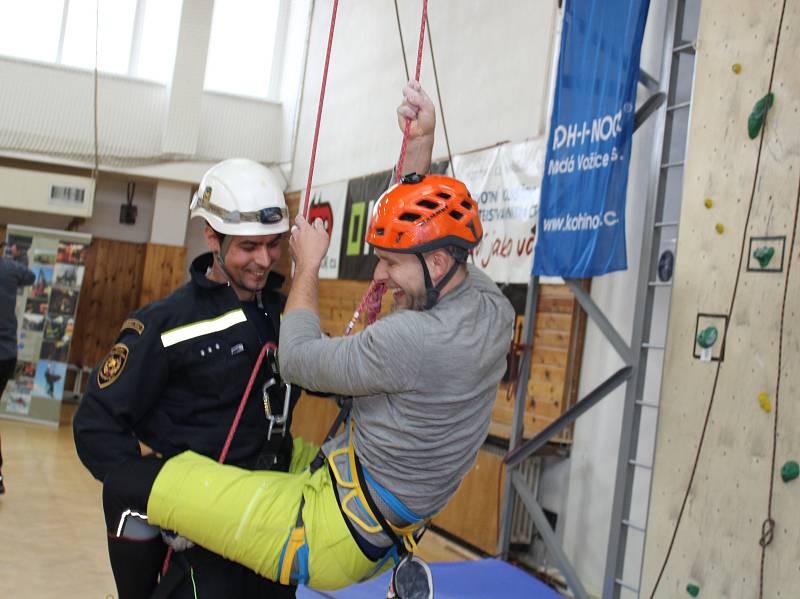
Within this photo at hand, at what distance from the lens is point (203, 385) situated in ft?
6.87

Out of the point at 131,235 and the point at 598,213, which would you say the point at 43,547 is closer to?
the point at 598,213

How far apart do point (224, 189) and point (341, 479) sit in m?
0.84

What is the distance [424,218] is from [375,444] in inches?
20.1

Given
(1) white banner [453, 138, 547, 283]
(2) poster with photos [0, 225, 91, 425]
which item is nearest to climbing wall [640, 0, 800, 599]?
(1) white banner [453, 138, 547, 283]

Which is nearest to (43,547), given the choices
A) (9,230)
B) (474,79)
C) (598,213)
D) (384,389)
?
(598,213)

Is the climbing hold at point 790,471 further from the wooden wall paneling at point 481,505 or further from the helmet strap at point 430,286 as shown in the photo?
the wooden wall paneling at point 481,505

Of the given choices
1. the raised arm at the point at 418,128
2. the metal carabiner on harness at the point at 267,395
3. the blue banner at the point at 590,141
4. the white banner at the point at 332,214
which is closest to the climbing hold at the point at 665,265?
the blue banner at the point at 590,141

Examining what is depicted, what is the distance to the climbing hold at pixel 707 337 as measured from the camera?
153 inches

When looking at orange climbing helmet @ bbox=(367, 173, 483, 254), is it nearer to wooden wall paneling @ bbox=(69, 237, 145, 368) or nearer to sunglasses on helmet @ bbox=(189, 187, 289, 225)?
sunglasses on helmet @ bbox=(189, 187, 289, 225)

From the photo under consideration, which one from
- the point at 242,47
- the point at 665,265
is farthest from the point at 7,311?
the point at 242,47

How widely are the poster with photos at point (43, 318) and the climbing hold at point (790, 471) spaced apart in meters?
8.34

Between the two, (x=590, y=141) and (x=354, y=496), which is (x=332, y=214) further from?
(x=354, y=496)

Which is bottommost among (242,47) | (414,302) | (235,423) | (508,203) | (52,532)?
(52,532)

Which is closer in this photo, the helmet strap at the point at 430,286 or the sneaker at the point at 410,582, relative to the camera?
the helmet strap at the point at 430,286
